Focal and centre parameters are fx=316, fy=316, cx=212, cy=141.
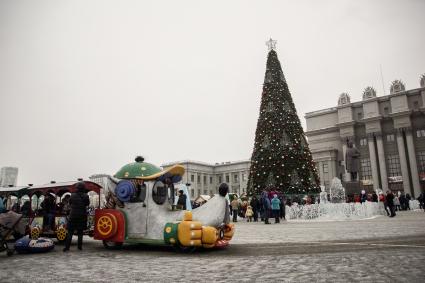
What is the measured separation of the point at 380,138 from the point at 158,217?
63.5 metres

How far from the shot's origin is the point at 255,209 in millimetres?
23375

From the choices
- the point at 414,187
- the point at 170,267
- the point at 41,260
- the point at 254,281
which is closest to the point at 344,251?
the point at 254,281

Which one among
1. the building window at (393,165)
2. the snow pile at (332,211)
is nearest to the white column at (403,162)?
the building window at (393,165)

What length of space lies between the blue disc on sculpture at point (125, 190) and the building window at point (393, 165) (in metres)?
62.8

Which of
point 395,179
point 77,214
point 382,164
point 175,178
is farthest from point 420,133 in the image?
point 77,214

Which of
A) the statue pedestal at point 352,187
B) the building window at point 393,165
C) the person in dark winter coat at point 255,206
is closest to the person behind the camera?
the person in dark winter coat at point 255,206

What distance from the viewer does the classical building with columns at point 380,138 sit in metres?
58.1

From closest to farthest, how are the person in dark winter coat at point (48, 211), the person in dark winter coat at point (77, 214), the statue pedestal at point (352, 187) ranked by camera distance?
1. the person in dark winter coat at point (77, 214)
2. the person in dark winter coat at point (48, 211)
3. the statue pedestal at point (352, 187)

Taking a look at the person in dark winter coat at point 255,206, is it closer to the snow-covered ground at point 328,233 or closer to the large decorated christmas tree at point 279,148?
the large decorated christmas tree at point 279,148

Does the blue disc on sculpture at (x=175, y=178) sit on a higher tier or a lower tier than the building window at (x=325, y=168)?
lower

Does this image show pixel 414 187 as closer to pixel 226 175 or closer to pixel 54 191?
pixel 226 175

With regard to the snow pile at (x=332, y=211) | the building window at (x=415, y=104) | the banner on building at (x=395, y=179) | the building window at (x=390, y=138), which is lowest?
the snow pile at (x=332, y=211)

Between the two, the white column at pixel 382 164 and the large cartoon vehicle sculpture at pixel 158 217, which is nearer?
the large cartoon vehicle sculpture at pixel 158 217

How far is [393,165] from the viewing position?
60.2 m
